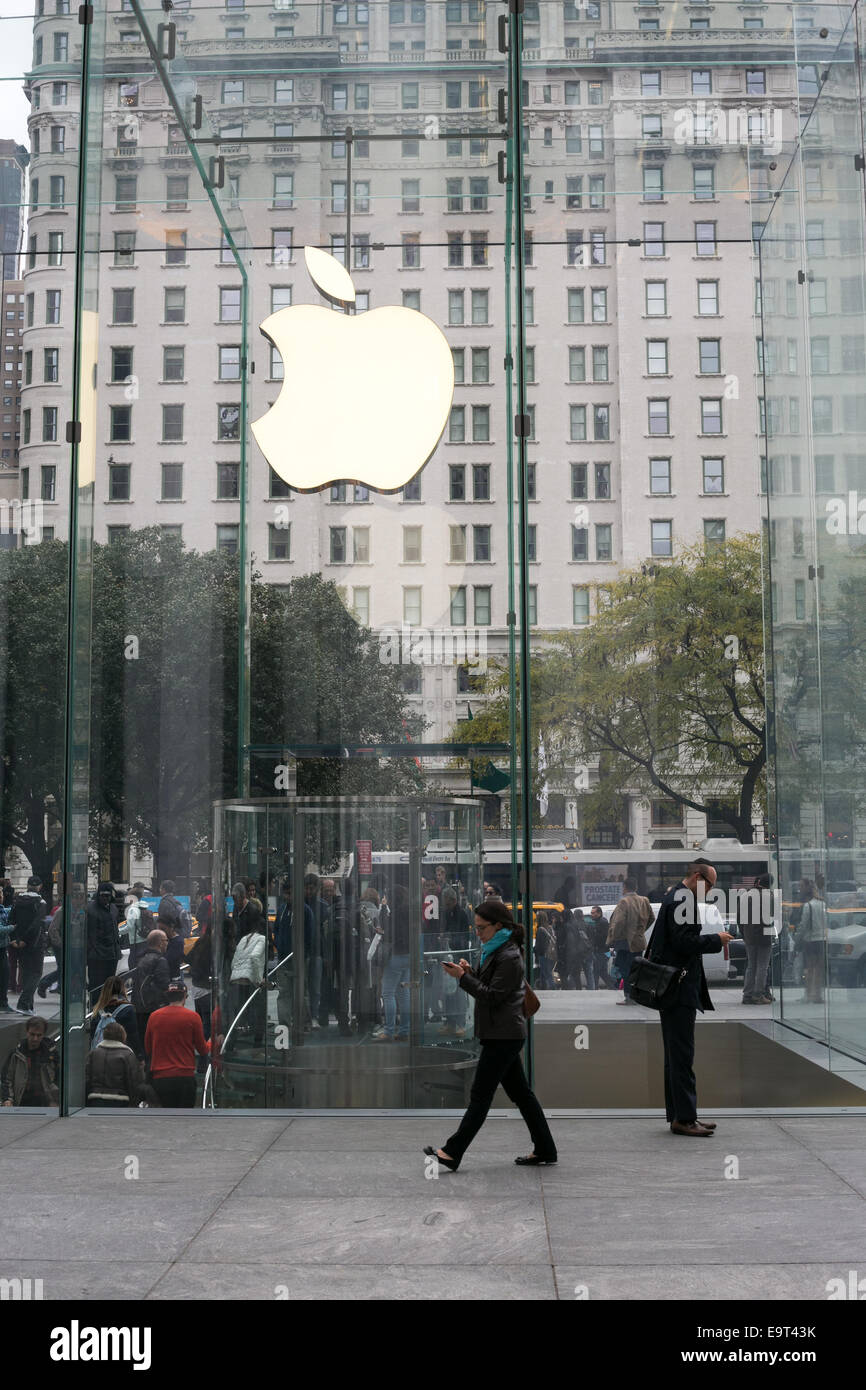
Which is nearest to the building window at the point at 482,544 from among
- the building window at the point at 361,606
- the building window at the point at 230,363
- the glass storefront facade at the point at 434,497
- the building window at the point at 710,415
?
the glass storefront facade at the point at 434,497

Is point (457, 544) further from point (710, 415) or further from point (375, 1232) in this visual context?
point (375, 1232)

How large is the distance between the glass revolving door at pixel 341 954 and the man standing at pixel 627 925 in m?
1.25

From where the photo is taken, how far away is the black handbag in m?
8.23

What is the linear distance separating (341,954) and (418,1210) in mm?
3823

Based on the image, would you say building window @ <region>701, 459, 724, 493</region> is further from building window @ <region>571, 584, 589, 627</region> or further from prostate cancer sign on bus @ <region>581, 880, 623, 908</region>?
prostate cancer sign on bus @ <region>581, 880, 623, 908</region>

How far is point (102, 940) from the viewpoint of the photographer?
10492 millimetres

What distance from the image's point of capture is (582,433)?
1113 cm

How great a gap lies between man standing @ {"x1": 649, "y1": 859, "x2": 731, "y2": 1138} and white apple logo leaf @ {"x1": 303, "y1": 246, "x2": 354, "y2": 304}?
239 inches

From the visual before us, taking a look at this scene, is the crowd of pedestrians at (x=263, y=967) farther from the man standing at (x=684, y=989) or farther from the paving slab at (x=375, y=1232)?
the paving slab at (x=375, y=1232)

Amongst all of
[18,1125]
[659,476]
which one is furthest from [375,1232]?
[659,476]
